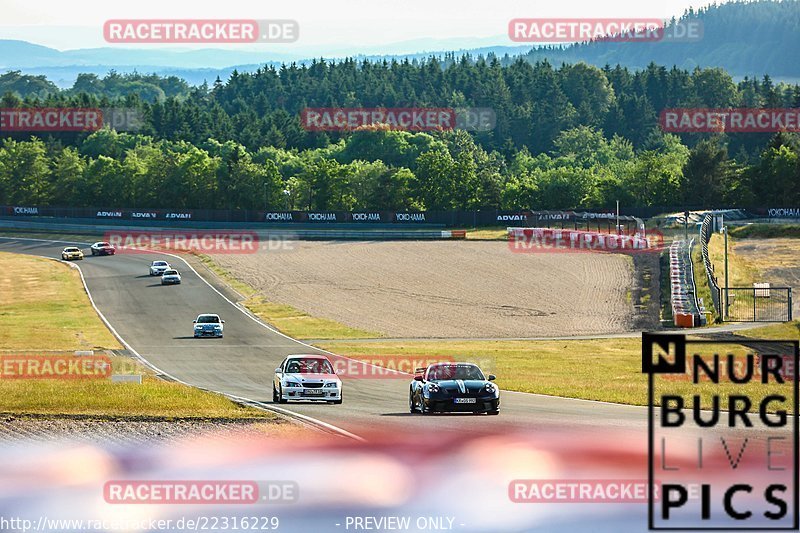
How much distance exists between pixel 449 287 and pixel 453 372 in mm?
50278

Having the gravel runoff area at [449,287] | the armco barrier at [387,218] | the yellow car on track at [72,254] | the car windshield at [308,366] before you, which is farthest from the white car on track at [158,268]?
the car windshield at [308,366]

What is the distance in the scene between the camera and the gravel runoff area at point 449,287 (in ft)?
211

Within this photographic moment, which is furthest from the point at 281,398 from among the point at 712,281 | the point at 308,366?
the point at 712,281

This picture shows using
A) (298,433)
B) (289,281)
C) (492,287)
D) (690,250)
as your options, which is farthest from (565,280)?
(298,433)

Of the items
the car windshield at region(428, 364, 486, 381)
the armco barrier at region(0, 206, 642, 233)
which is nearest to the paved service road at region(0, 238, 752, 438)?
the car windshield at region(428, 364, 486, 381)

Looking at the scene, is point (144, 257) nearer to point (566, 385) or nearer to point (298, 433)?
point (566, 385)

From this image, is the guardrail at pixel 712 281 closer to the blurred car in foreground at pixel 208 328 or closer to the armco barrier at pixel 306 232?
the armco barrier at pixel 306 232

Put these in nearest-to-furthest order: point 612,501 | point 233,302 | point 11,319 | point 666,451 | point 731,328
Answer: point 612,501 → point 666,451 → point 731,328 → point 11,319 → point 233,302

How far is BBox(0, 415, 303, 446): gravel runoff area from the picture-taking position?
26.7 m

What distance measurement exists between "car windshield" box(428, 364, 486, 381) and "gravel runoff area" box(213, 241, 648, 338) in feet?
97.0

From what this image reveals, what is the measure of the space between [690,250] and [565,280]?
36.3 ft

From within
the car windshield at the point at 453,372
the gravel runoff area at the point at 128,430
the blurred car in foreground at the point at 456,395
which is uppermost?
the car windshield at the point at 453,372

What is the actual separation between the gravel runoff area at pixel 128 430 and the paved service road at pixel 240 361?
2013 mm

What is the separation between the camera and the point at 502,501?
20594 millimetres
